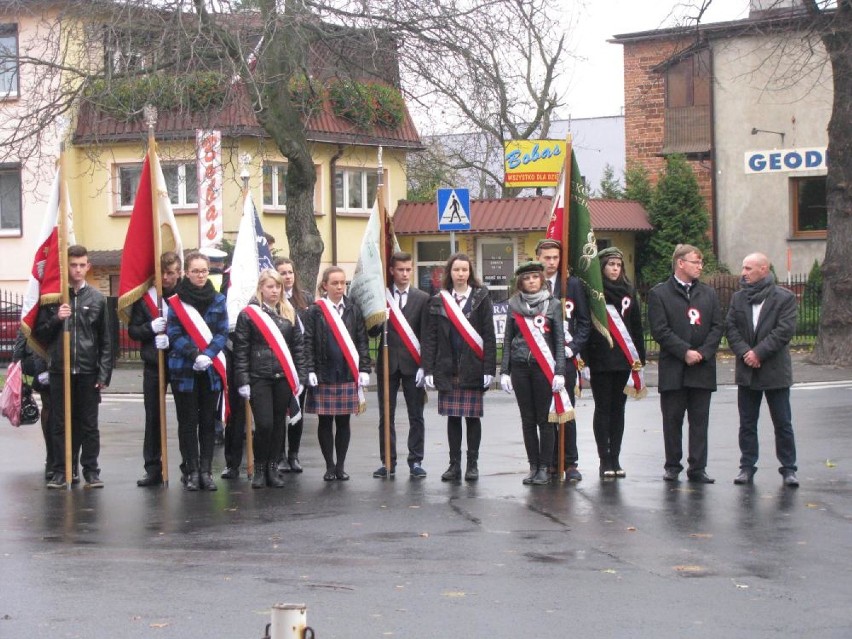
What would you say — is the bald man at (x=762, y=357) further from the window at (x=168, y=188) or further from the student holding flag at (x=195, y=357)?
the window at (x=168, y=188)

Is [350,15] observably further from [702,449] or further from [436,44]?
[702,449]

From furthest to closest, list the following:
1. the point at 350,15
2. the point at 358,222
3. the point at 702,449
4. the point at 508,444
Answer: the point at 358,222 → the point at 350,15 → the point at 508,444 → the point at 702,449

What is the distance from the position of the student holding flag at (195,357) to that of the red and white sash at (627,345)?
310 centimetres

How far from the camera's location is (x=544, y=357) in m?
11.2

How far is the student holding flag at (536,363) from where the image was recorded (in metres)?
11.2

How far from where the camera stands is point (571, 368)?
11.4 meters

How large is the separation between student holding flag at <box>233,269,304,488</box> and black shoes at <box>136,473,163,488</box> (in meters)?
0.80

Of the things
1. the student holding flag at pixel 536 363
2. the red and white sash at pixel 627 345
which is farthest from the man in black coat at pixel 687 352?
the student holding flag at pixel 536 363

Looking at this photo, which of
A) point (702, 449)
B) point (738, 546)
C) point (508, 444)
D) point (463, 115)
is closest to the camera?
point (738, 546)

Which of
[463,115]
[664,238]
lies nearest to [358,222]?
[664,238]

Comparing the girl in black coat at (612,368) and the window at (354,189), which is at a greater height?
the window at (354,189)

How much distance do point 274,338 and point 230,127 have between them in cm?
1273

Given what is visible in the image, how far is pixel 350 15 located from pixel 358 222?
654 inches

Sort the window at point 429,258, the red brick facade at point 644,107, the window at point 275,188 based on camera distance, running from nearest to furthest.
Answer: the window at point 275,188 < the window at point 429,258 < the red brick facade at point 644,107
